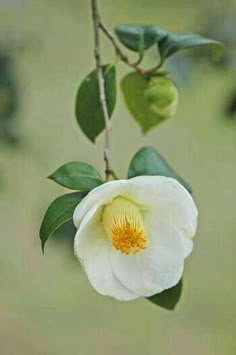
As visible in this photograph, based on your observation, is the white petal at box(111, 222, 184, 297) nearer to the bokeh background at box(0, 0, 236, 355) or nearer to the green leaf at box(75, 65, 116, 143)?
the green leaf at box(75, 65, 116, 143)

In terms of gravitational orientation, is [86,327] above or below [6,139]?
below

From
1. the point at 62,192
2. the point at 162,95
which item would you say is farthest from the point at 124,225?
the point at 62,192

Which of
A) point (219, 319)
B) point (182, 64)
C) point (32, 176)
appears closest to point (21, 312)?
point (32, 176)

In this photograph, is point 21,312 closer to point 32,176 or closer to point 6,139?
point 32,176

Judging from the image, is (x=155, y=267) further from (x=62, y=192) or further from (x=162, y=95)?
(x=62, y=192)

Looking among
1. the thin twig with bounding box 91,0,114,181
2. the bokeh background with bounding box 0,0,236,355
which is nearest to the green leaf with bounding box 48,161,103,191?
the thin twig with bounding box 91,0,114,181

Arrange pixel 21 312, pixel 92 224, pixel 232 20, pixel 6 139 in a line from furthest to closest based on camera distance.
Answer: pixel 21 312
pixel 232 20
pixel 6 139
pixel 92 224

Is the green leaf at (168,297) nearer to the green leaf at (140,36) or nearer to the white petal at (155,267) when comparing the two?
the white petal at (155,267)

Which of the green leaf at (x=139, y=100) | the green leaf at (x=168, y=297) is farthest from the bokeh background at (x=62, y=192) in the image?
the green leaf at (x=168, y=297)
